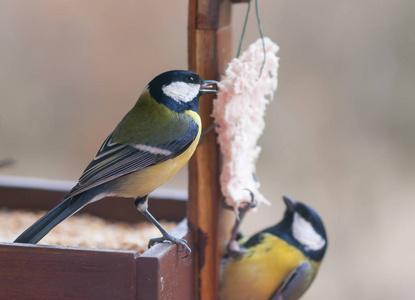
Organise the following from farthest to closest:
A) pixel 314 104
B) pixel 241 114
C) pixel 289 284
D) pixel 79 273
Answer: pixel 314 104, pixel 289 284, pixel 241 114, pixel 79 273

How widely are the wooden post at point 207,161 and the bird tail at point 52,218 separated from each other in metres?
0.45

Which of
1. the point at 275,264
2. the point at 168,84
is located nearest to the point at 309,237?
the point at 275,264

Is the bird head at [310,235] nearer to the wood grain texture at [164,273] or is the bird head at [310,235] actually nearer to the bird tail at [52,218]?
the wood grain texture at [164,273]

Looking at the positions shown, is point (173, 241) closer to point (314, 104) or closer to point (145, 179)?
point (145, 179)

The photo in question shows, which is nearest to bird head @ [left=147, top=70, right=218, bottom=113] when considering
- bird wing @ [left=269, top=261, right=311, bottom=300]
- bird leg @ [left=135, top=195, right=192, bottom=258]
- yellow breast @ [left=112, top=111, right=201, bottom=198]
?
yellow breast @ [left=112, top=111, right=201, bottom=198]

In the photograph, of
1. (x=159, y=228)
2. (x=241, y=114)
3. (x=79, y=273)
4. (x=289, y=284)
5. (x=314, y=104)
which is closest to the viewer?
(x=79, y=273)

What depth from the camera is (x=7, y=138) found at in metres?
3.71

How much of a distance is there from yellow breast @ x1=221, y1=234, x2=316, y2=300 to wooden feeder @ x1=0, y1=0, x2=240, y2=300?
46 mm

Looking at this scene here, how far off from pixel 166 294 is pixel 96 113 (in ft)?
7.60

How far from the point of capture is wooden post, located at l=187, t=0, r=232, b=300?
1.59 meters

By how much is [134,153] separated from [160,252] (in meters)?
0.23

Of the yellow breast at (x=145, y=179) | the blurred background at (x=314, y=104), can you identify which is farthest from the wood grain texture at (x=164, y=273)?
the blurred background at (x=314, y=104)

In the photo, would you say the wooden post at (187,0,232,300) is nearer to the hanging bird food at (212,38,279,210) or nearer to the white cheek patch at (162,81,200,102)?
the hanging bird food at (212,38,279,210)

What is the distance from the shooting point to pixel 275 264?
70.6 inches
